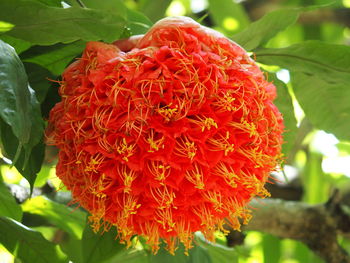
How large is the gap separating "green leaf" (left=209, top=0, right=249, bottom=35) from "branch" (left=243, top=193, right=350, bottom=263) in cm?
75

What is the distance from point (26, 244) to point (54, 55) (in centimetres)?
43

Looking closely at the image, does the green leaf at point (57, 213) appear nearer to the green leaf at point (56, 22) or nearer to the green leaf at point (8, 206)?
the green leaf at point (8, 206)

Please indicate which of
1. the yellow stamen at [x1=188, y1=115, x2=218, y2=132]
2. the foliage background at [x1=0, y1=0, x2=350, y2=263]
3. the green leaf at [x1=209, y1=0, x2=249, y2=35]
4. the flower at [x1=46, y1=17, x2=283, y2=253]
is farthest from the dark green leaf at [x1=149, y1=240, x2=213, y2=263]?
the green leaf at [x1=209, y1=0, x2=249, y2=35]

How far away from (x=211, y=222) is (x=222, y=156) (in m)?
0.16

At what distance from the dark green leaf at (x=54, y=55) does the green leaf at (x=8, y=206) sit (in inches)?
13.5

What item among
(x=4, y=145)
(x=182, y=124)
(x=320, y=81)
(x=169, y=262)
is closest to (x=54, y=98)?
(x=4, y=145)

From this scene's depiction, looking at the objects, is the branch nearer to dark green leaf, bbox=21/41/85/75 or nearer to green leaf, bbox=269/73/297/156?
green leaf, bbox=269/73/297/156

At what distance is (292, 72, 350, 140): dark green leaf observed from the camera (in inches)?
58.6

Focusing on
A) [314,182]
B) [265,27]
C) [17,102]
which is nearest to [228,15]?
[314,182]

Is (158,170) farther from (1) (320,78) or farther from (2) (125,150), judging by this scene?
(1) (320,78)

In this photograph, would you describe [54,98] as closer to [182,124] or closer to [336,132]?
[182,124]

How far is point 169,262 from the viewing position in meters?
1.38

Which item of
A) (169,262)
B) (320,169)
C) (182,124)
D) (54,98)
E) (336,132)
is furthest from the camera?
(320,169)

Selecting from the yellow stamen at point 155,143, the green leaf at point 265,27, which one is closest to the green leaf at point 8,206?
the yellow stamen at point 155,143
